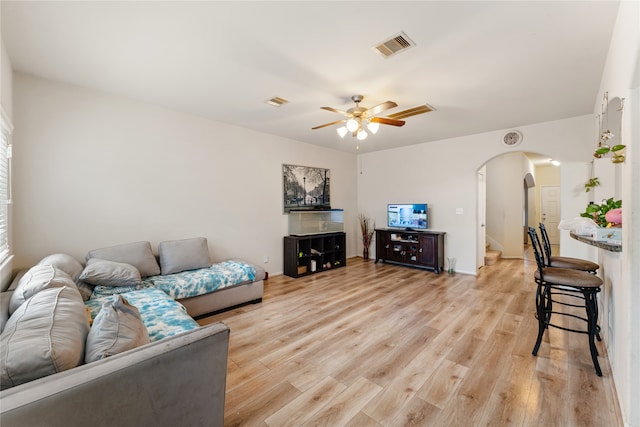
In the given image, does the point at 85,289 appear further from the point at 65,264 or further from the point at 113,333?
the point at 113,333

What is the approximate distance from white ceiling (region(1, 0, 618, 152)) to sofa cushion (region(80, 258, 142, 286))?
1.98 metres

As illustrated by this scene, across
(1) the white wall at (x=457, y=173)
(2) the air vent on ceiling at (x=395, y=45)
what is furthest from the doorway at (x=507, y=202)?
(2) the air vent on ceiling at (x=395, y=45)

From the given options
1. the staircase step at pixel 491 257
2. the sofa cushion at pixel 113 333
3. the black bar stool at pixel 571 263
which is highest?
the sofa cushion at pixel 113 333

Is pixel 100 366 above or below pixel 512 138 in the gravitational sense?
below

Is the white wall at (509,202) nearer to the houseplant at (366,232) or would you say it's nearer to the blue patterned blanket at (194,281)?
the houseplant at (366,232)

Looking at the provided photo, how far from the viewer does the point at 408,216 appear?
5.72m

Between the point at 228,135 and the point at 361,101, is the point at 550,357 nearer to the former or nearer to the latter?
the point at 361,101

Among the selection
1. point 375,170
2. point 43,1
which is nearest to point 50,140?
point 43,1

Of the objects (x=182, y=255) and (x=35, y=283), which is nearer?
(x=35, y=283)

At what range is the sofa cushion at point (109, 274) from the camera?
257 centimetres

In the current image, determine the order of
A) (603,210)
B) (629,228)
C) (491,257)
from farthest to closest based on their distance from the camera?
(491,257), (603,210), (629,228)

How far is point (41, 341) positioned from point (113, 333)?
246 millimetres

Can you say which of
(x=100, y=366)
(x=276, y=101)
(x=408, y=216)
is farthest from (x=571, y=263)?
(x=100, y=366)

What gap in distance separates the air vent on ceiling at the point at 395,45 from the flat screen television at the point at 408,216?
374cm
